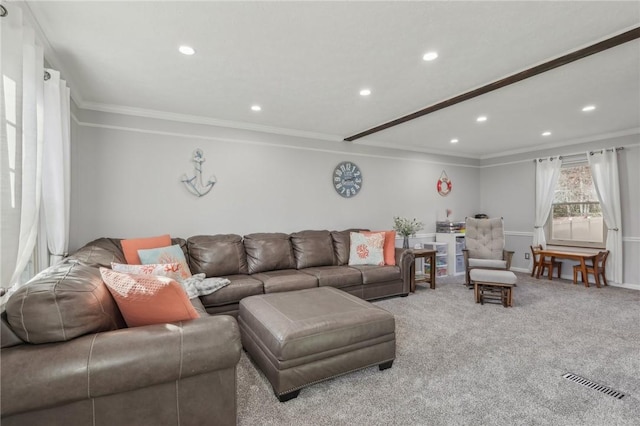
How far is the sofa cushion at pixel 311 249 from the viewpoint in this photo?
4.20 m

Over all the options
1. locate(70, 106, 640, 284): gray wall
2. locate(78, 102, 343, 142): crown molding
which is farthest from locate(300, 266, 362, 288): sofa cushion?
locate(78, 102, 343, 142): crown molding

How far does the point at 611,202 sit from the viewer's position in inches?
192

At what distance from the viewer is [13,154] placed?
4.91 ft

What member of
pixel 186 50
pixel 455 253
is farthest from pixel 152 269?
pixel 455 253

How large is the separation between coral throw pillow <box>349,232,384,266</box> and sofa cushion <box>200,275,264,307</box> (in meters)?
1.58

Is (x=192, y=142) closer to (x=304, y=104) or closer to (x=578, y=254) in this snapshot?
(x=304, y=104)

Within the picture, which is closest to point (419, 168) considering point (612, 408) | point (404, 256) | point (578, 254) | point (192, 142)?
point (404, 256)

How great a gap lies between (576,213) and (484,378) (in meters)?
4.91

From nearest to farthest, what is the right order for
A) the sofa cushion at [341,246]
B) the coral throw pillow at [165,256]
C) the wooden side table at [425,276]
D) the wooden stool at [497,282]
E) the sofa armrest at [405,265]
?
the coral throw pillow at [165,256] < the wooden stool at [497,282] < the sofa armrest at [405,265] < the sofa cushion at [341,246] < the wooden side table at [425,276]

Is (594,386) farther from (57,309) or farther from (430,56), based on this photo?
(57,309)

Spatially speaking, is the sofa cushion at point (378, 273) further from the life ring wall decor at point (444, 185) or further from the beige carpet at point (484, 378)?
the life ring wall decor at point (444, 185)

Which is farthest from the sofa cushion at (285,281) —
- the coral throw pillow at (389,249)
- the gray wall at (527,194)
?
the gray wall at (527,194)

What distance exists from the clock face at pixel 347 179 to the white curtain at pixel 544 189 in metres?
3.58

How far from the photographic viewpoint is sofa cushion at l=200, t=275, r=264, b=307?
3.07 m
